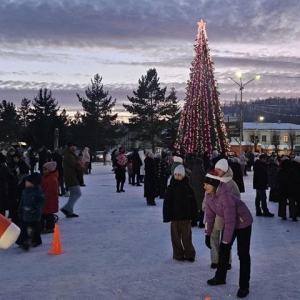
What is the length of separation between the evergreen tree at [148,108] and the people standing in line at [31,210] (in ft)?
163

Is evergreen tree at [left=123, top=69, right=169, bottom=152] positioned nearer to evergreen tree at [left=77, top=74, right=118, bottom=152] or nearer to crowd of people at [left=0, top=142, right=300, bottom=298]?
evergreen tree at [left=77, top=74, right=118, bottom=152]

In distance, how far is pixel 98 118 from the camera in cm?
6053

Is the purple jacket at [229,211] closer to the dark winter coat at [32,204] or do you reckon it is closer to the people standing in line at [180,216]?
the people standing in line at [180,216]

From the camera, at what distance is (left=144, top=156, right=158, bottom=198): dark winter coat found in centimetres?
1362

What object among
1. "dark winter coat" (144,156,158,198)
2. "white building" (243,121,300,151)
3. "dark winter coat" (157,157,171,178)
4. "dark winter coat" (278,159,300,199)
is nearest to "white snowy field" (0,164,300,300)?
"dark winter coat" (278,159,300,199)

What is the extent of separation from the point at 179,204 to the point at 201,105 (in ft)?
71.1

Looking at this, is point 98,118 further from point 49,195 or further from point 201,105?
point 49,195

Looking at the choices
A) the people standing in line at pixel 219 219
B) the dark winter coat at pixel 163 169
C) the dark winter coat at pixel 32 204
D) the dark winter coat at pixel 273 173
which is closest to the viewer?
the people standing in line at pixel 219 219

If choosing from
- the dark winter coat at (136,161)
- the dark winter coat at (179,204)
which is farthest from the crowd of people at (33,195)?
the dark winter coat at (136,161)

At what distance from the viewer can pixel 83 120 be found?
60.2 m

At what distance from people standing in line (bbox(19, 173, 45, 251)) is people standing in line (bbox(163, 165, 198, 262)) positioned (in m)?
2.30

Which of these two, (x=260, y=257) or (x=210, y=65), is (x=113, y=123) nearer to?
(x=210, y=65)

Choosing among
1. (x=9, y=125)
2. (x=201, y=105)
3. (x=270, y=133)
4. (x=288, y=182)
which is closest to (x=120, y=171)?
(x=288, y=182)

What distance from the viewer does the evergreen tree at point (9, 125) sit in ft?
230
